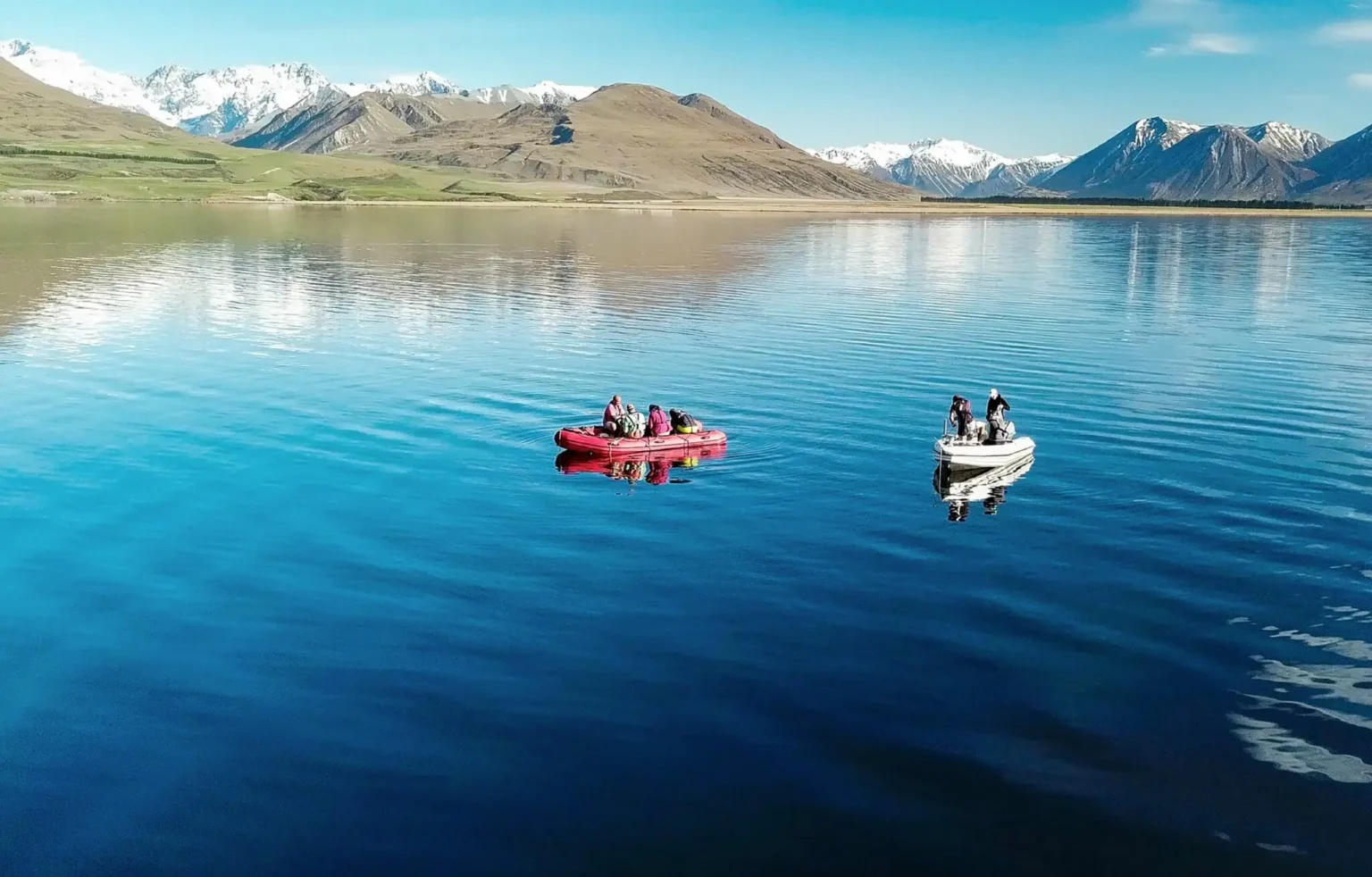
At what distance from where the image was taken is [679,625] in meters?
30.0

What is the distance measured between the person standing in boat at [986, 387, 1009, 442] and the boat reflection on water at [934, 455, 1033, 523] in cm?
136

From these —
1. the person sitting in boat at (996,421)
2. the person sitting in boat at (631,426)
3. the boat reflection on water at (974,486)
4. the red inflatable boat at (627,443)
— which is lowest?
the boat reflection on water at (974,486)

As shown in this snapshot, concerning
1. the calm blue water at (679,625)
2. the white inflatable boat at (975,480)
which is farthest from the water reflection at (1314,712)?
the white inflatable boat at (975,480)

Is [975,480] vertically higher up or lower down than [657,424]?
lower down

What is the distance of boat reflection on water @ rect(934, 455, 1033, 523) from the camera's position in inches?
1615

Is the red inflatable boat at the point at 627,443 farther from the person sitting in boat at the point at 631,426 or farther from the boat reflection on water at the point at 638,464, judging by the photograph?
the person sitting in boat at the point at 631,426

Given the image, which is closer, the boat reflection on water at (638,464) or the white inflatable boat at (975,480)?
the white inflatable boat at (975,480)

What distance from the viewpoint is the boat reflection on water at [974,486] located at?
135 ft

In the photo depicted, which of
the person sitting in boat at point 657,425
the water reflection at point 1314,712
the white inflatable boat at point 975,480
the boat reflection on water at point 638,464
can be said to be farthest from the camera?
the person sitting in boat at point 657,425

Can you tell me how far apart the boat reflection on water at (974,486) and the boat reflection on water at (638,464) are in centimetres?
931

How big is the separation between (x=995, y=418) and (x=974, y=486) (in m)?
3.51

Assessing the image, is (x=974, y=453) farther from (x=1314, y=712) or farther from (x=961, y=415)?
(x=1314, y=712)

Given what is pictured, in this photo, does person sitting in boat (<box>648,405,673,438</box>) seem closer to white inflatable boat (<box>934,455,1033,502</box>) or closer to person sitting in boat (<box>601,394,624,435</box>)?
person sitting in boat (<box>601,394,624,435</box>)

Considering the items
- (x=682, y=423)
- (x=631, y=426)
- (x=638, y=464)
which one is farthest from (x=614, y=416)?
(x=682, y=423)
